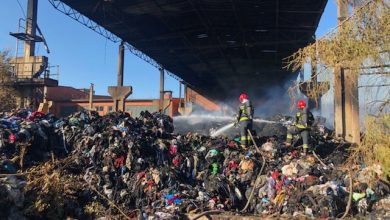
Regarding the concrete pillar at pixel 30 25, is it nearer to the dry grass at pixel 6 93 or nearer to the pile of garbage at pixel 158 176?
the dry grass at pixel 6 93

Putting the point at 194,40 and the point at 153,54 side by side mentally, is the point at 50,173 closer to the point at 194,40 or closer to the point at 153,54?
the point at 194,40

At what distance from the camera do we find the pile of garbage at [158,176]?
24.5 ft

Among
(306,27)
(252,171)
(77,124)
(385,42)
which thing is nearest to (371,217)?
(252,171)

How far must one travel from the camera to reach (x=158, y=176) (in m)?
8.65

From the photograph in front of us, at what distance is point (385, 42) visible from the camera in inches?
214

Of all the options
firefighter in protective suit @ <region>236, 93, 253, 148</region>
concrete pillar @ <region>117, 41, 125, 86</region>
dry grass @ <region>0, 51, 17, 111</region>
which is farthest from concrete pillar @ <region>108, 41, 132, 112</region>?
firefighter in protective suit @ <region>236, 93, 253, 148</region>

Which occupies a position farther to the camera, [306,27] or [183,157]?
[306,27]

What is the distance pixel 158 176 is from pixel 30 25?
22.3 m

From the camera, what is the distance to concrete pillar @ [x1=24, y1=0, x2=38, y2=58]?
2701 cm

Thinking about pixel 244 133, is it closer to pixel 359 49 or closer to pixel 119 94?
pixel 359 49

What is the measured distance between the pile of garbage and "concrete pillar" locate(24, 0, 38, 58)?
17180 mm

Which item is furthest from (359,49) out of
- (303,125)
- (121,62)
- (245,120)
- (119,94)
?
(121,62)

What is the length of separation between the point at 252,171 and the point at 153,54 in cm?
1926

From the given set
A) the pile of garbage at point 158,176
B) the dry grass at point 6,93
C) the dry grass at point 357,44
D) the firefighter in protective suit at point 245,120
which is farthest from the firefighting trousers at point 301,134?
the dry grass at point 6,93
